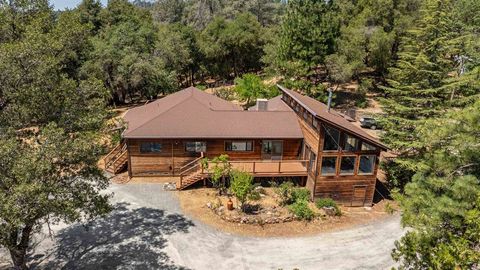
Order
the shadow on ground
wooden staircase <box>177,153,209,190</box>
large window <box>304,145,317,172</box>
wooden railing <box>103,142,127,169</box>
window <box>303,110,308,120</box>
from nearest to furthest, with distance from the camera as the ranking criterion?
the shadow on ground, large window <box>304,145,317,172</box>, wooden staircase <box>177,153,209,190</box>, window <box>303,110,308,120</box>, wooden railing <box>103,142,127,169</box>

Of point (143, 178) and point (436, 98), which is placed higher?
point (436, 98)

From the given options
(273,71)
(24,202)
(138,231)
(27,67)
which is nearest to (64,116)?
(27,67)

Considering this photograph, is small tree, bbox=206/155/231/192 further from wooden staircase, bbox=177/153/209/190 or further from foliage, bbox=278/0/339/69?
foliage, bbox=278/0/339/69

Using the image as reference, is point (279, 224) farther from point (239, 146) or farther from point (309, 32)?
point (309, 32)

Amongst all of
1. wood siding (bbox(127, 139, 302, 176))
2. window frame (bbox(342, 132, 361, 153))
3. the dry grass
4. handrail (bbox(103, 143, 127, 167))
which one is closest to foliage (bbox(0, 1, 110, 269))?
the dry grass

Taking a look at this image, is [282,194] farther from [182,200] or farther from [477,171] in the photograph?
[477,171]

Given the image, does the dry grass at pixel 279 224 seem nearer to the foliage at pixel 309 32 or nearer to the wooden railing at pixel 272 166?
the wooden railing at pixel 272 166

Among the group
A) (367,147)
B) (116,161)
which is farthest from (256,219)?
(116,161)

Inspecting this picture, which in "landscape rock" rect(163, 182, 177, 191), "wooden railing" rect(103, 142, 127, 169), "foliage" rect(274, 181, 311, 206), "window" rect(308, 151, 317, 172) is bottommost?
"landscape rock" rect(163, 182, 177, 191)
